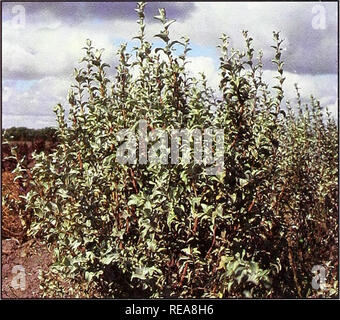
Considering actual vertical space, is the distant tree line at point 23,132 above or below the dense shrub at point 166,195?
above

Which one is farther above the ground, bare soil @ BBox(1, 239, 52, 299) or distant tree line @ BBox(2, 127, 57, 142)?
distant tree line @ BBox(2, 127, 57, 142)

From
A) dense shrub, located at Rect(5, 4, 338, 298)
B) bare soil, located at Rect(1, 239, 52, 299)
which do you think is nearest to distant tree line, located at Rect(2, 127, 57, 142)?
dense shrub, located at Rect(5, 4, 338, 298)

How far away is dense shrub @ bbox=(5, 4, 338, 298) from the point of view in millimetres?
2947

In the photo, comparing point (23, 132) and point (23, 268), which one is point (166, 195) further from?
point (23, 132)

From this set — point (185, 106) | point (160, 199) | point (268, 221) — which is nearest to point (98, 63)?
point (185, 106)

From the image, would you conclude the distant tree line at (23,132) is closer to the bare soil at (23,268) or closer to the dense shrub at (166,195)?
the dense shrub at (166,195)

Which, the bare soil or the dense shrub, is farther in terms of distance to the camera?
the bare soil

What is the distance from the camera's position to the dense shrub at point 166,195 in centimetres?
295

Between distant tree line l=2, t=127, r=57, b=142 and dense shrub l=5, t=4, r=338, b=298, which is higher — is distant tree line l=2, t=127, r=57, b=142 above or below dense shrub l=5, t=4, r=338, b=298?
above

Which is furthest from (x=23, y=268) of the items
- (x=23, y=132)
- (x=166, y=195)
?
(x=23, y=132)

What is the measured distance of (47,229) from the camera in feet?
10.9

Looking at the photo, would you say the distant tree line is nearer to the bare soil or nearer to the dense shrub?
the dense shrub

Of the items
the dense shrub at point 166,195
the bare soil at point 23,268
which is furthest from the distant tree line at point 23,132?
the bare soil at point 23,268
